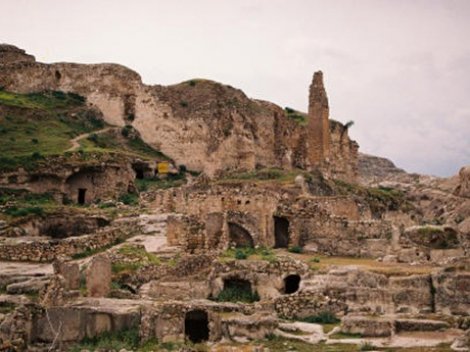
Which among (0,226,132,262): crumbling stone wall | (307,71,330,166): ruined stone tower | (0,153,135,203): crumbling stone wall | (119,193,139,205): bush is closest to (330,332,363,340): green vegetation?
(0,226,132,262): crumbling stone wall

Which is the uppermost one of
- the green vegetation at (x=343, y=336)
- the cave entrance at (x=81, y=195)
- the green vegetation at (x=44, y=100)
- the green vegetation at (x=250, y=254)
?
the green vegetation at (x=44, y=100)

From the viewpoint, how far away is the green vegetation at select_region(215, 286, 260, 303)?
2206 cm

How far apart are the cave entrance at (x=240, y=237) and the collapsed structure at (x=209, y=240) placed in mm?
45

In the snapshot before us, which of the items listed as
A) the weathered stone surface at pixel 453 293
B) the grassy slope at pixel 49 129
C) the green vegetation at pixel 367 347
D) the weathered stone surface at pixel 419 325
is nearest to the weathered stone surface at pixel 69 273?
the green vegetation at pixel 367 347

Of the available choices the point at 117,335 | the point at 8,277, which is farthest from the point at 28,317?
the point at 8,277

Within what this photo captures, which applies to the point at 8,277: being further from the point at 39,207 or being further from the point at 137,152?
the point at 137,152

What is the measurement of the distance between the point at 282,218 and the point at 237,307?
9500 millimetres

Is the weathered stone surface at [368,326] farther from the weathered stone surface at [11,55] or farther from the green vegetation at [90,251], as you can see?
the weathered stone surface at [11,55]

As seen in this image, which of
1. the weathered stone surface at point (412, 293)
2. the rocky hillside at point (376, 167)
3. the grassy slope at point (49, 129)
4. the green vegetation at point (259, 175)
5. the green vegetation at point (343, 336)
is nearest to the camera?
the green vegetation at point (343, 336)

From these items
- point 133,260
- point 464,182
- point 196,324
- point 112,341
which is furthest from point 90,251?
point 464,182

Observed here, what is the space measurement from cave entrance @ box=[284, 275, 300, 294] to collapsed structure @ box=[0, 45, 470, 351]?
0.05 meters

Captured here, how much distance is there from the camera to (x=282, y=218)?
95.7 ft

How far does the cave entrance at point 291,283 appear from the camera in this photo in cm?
2273

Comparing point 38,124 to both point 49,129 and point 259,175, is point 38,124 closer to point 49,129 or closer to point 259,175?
point 49,129
